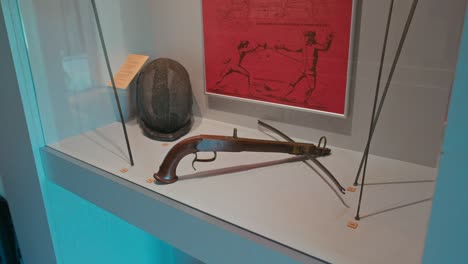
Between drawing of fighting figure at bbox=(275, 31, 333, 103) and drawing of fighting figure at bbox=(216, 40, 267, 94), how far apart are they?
0.36 ft

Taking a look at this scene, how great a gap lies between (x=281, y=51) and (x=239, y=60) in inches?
7.1

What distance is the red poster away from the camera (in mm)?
1125

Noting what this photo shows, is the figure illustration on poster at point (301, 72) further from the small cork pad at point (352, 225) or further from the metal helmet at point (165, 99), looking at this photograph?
the small cork pad at point (352, 225)

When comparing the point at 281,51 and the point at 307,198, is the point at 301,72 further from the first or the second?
the point at 307,198

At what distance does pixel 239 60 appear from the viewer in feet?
4.46

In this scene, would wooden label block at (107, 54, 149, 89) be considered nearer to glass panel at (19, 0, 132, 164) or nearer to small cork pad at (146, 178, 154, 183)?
glass panel at (19, 0, 132, 164)

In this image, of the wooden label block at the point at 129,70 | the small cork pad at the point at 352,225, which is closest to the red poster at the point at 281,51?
the wooden label block at the point at 129,70

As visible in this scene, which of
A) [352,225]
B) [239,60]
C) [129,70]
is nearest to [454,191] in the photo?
[352,225]

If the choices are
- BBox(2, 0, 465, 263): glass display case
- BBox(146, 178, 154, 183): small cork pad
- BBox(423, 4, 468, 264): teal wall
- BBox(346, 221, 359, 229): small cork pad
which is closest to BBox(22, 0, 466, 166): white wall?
BBox(2, 0, 465, 263): glass display case

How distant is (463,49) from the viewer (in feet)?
1.70

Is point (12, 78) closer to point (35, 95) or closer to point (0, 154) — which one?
point (35, 95)

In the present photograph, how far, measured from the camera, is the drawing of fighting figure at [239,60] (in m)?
1.31

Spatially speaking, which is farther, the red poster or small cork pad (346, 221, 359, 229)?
the red poster

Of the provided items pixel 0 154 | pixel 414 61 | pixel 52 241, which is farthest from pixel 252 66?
pixel 0 154
